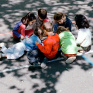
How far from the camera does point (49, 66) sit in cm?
509

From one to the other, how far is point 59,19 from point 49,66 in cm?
167

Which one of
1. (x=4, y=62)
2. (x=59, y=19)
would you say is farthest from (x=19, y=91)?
(x=59, y=19)

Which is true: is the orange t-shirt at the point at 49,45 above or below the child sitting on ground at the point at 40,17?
below

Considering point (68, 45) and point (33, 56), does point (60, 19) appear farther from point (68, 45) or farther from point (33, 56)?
point (33, 56)

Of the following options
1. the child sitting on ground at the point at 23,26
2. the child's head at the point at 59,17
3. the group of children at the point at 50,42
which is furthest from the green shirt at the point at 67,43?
the child sitting on ground at the point at 23,26

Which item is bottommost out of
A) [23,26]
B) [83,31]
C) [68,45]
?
[68,45]

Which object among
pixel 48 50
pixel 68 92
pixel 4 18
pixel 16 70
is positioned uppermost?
pixel 4 18

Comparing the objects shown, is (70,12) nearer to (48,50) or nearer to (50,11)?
(50,11)

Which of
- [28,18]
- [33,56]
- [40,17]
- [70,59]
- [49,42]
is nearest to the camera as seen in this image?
[49,42]

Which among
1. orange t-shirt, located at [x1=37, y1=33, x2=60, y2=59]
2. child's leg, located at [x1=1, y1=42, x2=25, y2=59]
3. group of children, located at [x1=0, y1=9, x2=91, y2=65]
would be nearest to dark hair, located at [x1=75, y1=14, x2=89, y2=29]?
group of children, located at [x1=0, y1=9, x2=91, y2=65]

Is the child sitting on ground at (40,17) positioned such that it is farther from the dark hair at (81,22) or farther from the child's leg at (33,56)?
the dark hair at (81,22)

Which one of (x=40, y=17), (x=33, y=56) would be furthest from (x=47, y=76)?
(x=40, y=17)

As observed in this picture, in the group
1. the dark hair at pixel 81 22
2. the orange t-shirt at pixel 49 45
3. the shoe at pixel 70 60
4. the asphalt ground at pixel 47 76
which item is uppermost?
the dark hair at pixel 81 22

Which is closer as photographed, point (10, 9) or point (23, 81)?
point (23, 81)
